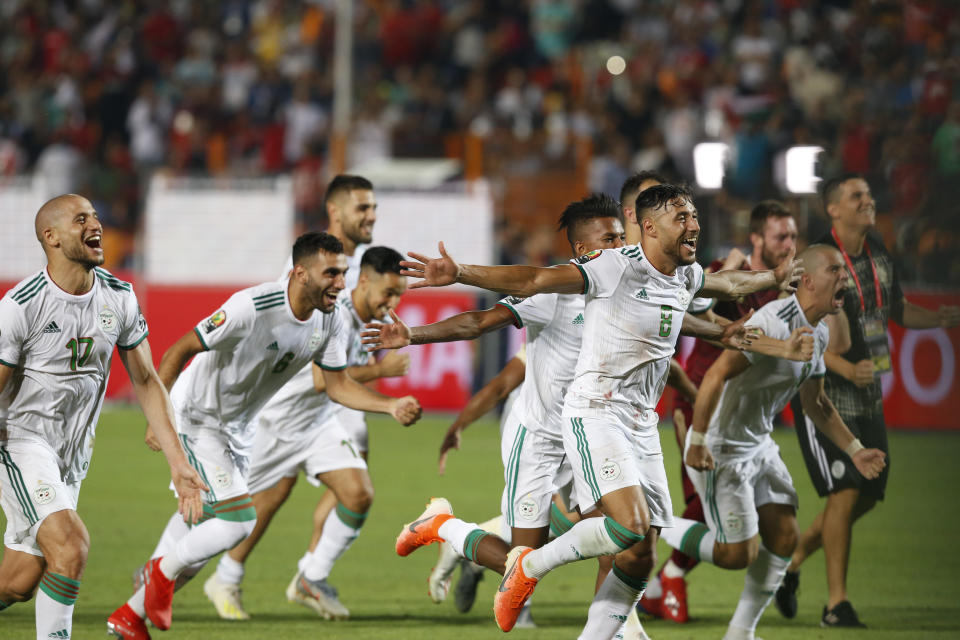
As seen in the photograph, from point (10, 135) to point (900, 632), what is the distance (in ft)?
61.2

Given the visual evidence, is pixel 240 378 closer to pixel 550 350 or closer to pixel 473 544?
pixel 473 544

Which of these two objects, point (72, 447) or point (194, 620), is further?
point (194, 620)

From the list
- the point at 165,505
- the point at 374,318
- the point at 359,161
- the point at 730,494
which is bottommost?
Result: the point at 165,505

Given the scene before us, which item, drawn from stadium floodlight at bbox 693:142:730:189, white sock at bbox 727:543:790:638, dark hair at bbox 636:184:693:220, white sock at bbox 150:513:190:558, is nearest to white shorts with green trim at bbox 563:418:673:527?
dark hair at bbox 636:184:693:220

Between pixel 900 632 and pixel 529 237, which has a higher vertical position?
pixel 529 237

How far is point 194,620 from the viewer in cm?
738

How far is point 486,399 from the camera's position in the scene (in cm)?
724

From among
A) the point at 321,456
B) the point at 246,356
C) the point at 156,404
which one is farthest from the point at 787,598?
the point at 156,404

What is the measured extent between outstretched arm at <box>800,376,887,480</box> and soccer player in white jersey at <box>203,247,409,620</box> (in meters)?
2.38

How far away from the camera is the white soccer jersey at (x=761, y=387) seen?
7.04 m

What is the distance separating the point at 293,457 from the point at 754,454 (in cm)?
281

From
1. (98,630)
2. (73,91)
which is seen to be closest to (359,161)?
(73,91)

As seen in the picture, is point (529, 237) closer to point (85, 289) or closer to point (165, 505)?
point (165, 505)

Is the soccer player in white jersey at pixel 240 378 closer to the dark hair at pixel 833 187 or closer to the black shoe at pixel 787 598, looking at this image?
the black shoe at pixel 787 598
